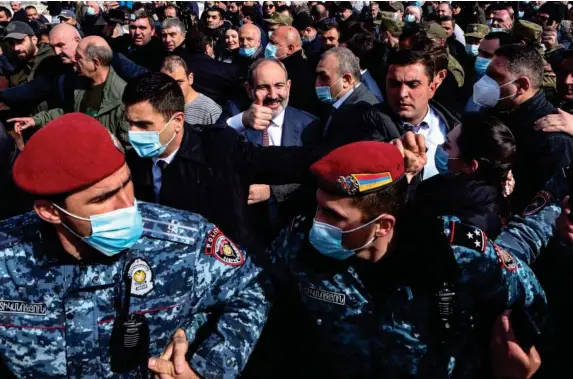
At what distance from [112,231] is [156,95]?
57.2 inches

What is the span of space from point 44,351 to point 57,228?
0.44 m

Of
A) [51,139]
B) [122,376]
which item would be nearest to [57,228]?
[51,139]

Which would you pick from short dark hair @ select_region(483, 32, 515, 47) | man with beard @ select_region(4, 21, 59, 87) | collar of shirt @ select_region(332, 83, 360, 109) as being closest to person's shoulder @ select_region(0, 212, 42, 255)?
collar of shirt @ select_region(332, 83, 360, 109)

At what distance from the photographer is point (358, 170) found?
2.15 meters

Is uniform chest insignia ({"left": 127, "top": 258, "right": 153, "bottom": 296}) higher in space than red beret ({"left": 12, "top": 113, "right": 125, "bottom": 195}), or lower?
lower

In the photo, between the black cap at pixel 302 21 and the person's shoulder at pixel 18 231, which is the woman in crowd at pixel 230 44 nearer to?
the black cap at pixel 302 21

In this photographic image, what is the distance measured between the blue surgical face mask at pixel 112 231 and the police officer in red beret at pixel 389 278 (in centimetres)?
63

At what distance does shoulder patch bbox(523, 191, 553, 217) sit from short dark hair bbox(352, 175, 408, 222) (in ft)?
2.80

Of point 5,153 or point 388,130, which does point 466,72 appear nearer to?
point 388,130

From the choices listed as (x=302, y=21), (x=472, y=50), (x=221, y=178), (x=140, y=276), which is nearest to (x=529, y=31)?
(x=472, y=50)

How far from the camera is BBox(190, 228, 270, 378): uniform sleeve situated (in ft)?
6.97

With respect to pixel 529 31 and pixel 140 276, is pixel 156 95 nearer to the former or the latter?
pixel 140 276

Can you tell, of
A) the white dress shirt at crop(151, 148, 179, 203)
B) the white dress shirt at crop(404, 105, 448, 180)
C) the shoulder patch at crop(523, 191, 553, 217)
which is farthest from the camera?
the white dress shirt at crop(404, 105, 448, 180)

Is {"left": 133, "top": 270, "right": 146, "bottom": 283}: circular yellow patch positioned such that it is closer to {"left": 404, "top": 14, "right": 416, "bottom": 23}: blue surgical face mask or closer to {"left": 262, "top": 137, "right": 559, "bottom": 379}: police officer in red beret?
{"left": 262, "top": 137, "right": 559, "bottom": 379}: police officer in red beret
